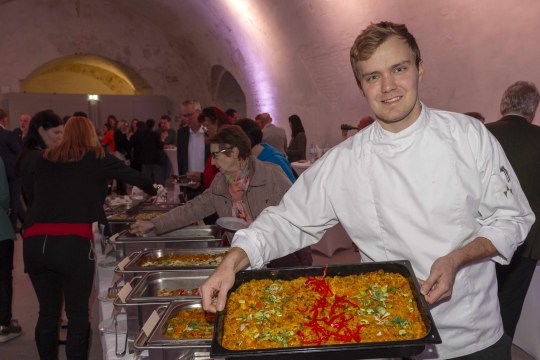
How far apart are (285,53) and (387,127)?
6683 mm

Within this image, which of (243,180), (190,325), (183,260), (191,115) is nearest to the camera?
(190,325)

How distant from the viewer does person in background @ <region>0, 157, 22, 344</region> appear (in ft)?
9.64

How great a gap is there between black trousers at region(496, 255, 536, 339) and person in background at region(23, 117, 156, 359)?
1873mm

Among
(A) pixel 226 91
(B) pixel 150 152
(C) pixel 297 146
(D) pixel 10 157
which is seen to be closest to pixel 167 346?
(D) pixel 10 157

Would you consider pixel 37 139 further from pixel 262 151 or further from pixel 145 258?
pixel 262 151

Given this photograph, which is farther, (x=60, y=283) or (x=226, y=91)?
(x=226, y=91)

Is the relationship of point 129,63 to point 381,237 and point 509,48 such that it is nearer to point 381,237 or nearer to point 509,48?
point 509,48

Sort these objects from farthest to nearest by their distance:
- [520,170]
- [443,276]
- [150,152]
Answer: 1. [150,152]
2. [520,170]
3. [443,276]

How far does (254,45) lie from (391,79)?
776 cm

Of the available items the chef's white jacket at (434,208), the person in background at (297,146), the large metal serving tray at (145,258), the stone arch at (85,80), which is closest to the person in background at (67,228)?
the large metal serving tray at (145,258)

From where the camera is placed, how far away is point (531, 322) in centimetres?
271

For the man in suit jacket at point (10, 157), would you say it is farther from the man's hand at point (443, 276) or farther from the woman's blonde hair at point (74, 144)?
the man's hand at point (443, 276)

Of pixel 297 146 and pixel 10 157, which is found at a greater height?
pixel 297 146

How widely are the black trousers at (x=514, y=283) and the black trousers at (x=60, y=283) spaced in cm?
190
